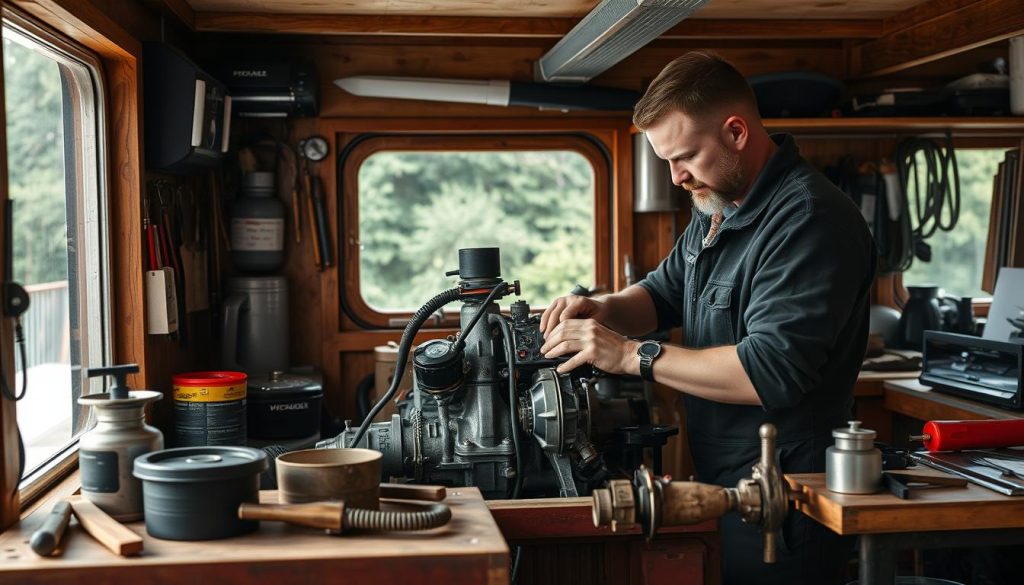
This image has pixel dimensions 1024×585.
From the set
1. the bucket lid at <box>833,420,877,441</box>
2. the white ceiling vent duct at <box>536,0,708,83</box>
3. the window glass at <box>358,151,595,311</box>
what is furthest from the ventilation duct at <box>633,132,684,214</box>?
the window glass at <box>358,151,595,311</box>

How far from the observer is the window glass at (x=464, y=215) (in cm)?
1123

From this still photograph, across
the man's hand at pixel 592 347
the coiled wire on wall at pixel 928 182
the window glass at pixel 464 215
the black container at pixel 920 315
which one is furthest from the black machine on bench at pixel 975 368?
Answer: the window glass at pixel 464 215

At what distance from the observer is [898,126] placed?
5000 millimetres

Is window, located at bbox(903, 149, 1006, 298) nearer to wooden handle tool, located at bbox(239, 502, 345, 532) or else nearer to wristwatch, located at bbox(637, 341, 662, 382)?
wristwatch, located at bbox(637, 341, 662, 382)

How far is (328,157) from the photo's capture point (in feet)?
16.3

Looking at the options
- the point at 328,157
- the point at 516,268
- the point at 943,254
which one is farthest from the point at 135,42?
the point at 516,268

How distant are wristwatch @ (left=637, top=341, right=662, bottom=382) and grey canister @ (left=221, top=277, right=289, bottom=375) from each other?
255 centimetres

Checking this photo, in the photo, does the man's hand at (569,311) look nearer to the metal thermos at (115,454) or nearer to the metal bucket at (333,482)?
the metal bucket at (333,482)

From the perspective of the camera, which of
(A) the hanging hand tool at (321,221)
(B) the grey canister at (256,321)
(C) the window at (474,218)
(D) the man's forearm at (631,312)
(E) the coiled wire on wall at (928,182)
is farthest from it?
(C) the window at (474,218)

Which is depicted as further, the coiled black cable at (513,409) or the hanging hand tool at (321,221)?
the hanging hand tool at (321,221)

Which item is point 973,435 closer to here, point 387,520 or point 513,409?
point 513,409

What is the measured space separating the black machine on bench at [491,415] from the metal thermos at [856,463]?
610 millimetres

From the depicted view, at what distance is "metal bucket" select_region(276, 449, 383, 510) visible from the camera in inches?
81.7

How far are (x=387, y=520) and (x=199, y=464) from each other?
0.39m
